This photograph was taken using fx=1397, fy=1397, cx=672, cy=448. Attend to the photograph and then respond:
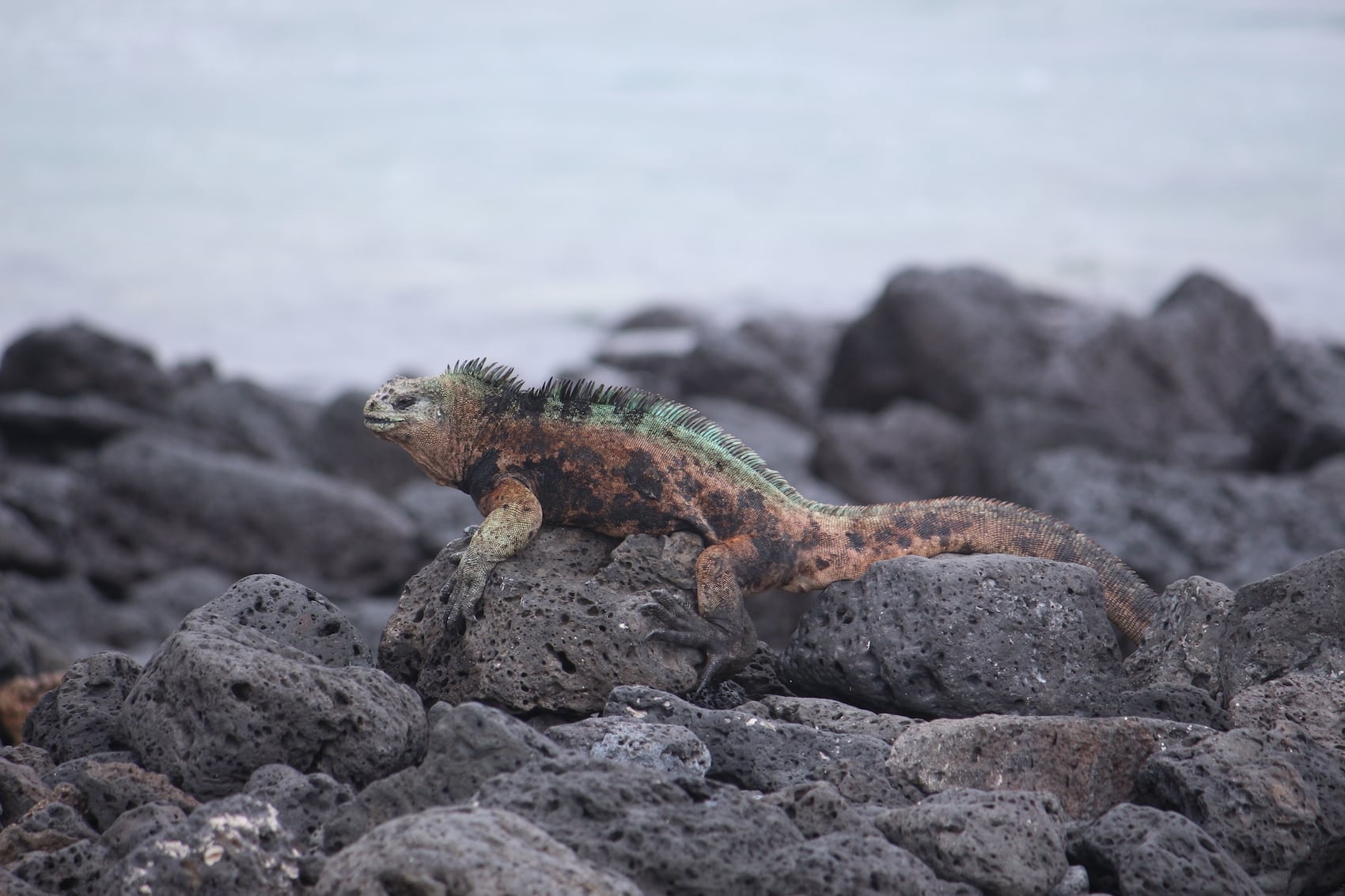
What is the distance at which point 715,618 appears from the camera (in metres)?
4.52

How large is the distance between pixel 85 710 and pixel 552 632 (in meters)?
1.50

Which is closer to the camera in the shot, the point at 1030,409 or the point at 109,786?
the point at 109,786

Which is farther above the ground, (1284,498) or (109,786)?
(109,786)

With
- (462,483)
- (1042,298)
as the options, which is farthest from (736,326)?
(462,483)

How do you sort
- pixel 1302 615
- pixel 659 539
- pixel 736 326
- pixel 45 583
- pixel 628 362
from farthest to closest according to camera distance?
1. pixel 736 326
2. pixel 628 362
3. pixel 45 583
4. pixel 659 539
5. pixel 1302 615

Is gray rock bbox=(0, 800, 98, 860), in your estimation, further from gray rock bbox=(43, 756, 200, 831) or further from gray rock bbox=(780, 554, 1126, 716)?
gray rock bbox=(780, 554, 1126, 716)

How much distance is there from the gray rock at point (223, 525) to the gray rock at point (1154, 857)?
31.5 ft

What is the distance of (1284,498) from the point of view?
35.3ft

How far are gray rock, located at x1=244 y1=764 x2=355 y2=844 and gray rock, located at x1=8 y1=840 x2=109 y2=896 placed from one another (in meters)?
0.40

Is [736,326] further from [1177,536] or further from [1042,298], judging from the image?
[1177,536]

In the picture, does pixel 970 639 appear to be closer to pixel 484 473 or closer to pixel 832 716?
pixel 832 716

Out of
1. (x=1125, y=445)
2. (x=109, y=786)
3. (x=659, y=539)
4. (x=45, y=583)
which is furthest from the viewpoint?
(x=1125, y=445)

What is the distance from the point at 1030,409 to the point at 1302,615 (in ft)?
30.7

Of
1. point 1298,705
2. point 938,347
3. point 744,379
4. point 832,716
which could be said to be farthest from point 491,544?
point 938,347
